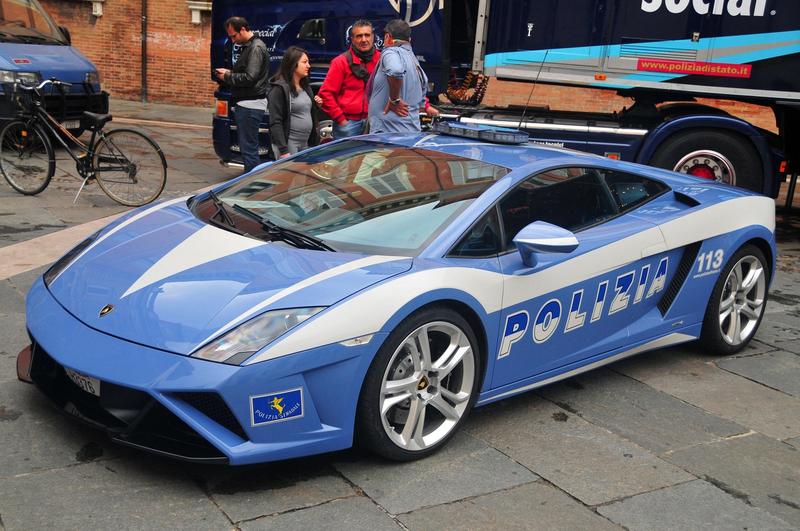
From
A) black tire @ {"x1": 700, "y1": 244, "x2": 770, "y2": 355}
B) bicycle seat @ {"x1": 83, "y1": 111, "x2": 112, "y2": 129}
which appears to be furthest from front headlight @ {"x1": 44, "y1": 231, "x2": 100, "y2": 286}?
bicycle seat @ {"x1": 83, "y1": 111, "x2": 112, "y2": 129}

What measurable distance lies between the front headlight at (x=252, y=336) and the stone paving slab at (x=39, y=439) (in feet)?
2.28

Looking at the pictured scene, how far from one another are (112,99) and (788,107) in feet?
45.3

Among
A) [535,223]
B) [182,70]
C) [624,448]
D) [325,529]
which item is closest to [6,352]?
[325,529]

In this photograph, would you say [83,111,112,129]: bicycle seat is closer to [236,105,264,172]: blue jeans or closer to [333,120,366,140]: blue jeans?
[236,105,264,172]: blue jeans

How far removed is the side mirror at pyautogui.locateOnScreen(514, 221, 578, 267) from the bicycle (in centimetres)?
523

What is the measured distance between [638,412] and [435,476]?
4.53 ft

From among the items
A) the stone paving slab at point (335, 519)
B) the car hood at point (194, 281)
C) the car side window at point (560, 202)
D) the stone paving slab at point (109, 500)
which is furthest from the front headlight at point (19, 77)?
the stone paving slab at point (335, 519)

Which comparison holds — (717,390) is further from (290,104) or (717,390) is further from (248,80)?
(248,80)

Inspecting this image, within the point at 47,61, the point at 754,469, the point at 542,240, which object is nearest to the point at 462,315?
the point at 542,240

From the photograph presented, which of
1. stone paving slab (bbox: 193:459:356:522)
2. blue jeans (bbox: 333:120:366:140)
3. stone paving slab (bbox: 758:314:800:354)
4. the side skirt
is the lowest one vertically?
stone paving slab (bbox: 758:314:800:354)

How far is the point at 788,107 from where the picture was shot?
349 inches

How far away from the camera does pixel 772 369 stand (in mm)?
5465

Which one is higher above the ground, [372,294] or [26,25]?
[26,25]

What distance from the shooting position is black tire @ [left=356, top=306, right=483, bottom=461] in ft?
11.8
